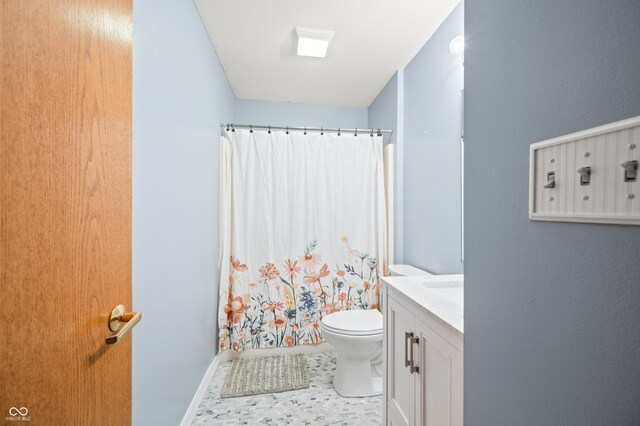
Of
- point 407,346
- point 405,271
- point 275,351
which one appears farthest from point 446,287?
point 275,351

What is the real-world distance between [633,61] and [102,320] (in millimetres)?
1077

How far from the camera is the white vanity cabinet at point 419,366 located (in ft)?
2.65

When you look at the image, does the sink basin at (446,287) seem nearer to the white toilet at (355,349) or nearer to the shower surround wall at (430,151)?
the shower surround wall at (430,151)

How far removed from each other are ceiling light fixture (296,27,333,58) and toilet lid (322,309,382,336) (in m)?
1.95

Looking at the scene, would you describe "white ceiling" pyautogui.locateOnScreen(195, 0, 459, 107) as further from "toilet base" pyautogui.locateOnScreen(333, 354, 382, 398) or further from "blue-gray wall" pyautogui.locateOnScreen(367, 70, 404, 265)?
"toilet base" pyautogui.locateOnScreen(333, 354, 382, 398)

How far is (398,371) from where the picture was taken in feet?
3.85

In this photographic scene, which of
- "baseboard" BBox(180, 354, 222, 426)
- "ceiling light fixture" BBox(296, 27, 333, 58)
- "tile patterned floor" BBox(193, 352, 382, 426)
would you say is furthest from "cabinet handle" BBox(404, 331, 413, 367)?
"ceiling light fixture" BBox(296, 27, 333, 58)

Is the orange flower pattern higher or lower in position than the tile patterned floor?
higher

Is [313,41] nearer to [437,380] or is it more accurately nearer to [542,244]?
[542,244]

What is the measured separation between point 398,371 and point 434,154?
53.3 inches

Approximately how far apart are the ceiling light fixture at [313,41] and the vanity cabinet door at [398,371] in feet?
5.70

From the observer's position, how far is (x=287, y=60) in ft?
7.06

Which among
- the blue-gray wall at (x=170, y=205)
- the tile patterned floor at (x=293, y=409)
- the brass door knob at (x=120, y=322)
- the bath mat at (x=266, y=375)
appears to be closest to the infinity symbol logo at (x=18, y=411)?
the brass door knob at (x=120, y=322)

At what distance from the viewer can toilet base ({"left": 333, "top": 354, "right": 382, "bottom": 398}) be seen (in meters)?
1.78
